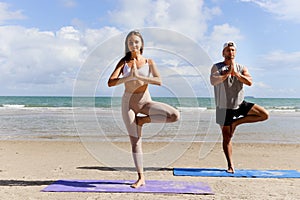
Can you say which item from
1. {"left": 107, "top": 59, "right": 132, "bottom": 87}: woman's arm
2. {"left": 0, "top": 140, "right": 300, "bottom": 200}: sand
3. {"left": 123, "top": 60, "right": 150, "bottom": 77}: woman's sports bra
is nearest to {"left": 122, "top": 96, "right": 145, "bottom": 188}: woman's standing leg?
{"left": 107, "top": 59, "right": 132, "bottom": 87}: woman's arm

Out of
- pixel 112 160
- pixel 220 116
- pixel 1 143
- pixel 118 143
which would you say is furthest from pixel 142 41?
pixel 1 143

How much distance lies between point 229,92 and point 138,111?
6.18 ft

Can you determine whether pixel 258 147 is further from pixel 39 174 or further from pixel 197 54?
pixel 39 174

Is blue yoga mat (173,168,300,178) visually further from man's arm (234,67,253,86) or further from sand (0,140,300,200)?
man's arm (234,67,253,86)

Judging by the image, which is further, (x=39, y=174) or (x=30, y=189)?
(x=39, y=174)

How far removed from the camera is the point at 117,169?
6809 millimetres

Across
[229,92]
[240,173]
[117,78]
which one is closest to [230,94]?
[229,92]

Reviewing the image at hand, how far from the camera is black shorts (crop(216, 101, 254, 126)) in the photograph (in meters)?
6.20

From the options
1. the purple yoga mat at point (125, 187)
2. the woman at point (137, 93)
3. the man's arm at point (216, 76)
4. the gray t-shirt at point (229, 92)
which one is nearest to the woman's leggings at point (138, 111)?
the woman at point (137, 93)

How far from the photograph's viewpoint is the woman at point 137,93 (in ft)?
16.1

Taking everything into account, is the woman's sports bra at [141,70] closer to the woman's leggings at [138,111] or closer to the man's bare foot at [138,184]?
the woman's leggings at [138,111]

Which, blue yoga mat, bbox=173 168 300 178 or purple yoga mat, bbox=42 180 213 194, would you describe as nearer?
purple yoga mat, bbox=42 180 213 194

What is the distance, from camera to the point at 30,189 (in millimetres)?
5055

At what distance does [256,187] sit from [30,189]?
10.9 feet
